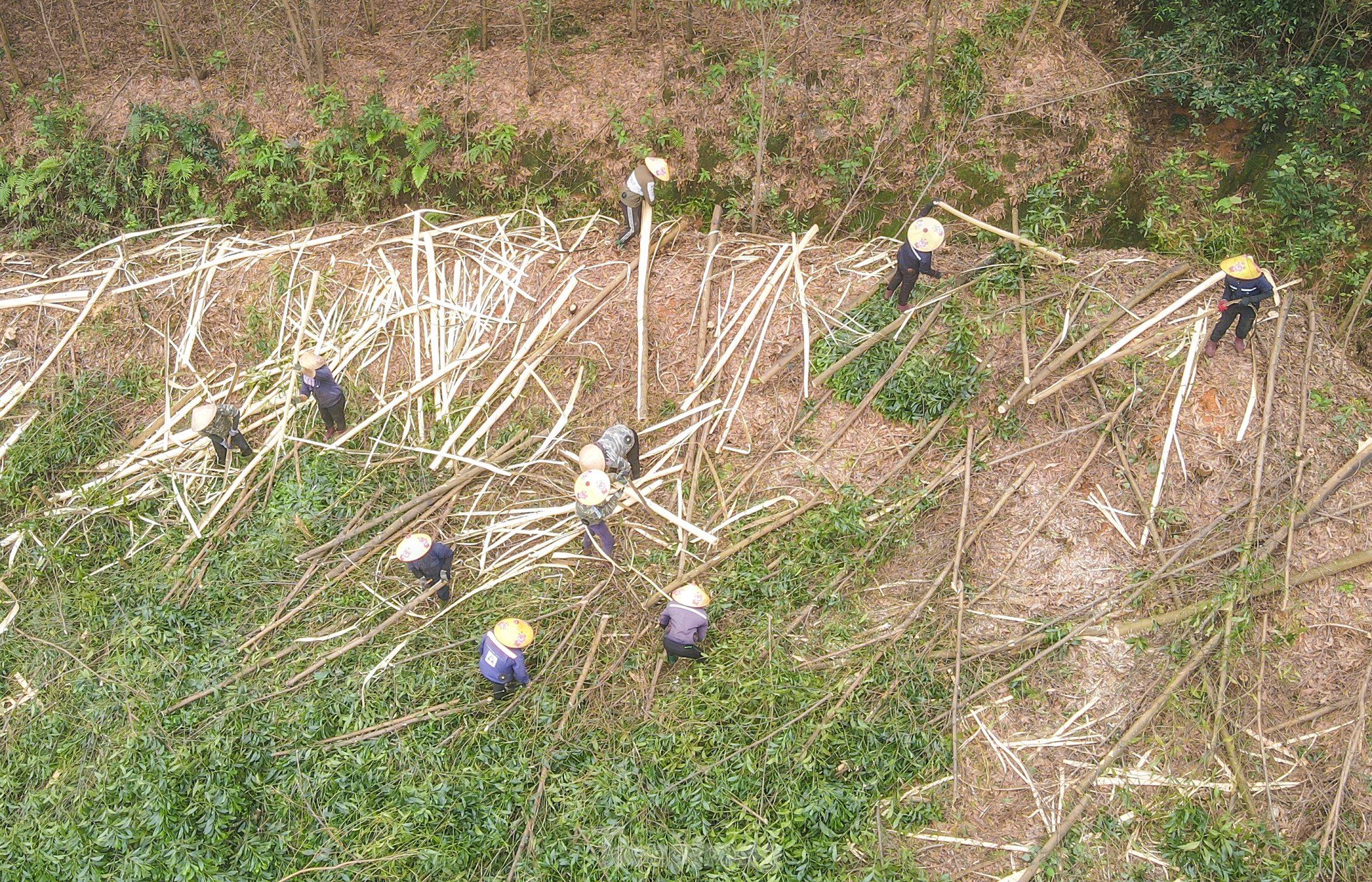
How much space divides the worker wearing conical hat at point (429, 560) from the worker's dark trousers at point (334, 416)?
5.57ft

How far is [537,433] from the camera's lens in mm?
8328

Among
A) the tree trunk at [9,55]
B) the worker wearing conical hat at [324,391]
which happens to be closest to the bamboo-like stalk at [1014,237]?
the worker wearing conical hat at [324,391]

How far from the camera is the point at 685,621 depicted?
21.6 feet

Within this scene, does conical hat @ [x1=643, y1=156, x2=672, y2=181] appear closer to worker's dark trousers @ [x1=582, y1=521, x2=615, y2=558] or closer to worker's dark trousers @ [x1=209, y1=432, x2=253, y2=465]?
worker's dark trousers @ [x1=582, y1=521, x2=615, y2=558]

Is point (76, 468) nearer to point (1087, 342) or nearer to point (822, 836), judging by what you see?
point (822, 836)

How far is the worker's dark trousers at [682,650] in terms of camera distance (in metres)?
6.64

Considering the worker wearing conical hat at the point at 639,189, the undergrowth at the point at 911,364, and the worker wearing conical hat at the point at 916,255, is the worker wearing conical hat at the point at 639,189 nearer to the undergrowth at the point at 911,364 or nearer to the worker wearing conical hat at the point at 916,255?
the undergrowth at the point at 911,364

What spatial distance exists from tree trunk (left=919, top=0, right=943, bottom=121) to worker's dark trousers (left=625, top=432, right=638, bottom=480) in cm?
485

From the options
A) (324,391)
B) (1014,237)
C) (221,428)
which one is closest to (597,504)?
(324,391)

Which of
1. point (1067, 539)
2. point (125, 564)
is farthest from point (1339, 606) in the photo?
point (125, 564)

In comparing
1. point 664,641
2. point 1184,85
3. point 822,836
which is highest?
point 1184,85

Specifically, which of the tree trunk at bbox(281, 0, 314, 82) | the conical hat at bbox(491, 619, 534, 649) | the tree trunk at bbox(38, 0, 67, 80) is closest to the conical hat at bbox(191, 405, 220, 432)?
the conical hat at bbox(491, 619, 534, 649)

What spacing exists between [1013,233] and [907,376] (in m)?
2.01

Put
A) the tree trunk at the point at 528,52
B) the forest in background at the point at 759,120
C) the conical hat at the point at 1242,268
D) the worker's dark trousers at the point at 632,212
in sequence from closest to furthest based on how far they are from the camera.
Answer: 1. the conical hat at the point at 1242,268
2. the worker's dark trousers at the point at 632,212
3. the forest in background at the point at 759,120
4. the tree trunk at the point at 528,52
